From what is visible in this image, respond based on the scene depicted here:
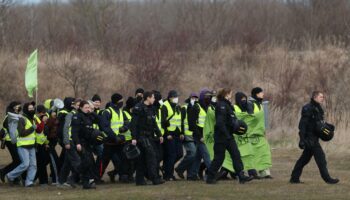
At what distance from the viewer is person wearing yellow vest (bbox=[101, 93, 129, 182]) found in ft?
59.0

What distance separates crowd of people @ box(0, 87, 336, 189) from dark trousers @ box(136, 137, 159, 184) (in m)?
0.02

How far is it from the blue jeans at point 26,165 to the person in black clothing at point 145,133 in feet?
8.22

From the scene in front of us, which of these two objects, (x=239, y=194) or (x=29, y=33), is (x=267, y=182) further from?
(x=29, y=33)

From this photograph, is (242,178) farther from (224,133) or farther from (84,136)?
(84,136)

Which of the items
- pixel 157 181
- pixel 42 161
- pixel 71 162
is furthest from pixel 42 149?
pixel 157 181

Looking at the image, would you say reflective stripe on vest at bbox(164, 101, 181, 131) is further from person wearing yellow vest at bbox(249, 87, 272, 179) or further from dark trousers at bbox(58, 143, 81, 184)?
dark trousers at bbox(58, 143, 81, 184)

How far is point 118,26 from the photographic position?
194 ft

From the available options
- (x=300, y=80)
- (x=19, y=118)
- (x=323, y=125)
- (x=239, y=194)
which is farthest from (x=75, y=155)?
(x=300, y=80)

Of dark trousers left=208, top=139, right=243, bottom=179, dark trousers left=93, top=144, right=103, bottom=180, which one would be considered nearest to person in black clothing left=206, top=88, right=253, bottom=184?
dark trousers left=208, top=139, right=243, bottom=179

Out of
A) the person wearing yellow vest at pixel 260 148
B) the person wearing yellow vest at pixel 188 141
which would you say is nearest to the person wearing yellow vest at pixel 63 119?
the person wearing yellow vest at pixel 188 141

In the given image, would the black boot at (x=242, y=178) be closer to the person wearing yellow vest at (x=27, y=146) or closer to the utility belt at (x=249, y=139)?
the utility belt at (x=249, y=139)

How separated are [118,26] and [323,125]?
44.1 metres

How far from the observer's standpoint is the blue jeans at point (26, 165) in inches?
700

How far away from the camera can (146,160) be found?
663 inches
